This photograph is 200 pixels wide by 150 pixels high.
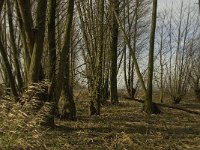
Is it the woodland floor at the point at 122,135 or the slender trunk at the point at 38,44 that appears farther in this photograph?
the slender trunk at the point at 38,44

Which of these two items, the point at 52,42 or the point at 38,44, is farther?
the point at 52,42

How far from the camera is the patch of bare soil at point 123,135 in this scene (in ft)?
30.6

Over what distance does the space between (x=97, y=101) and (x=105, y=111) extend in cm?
180

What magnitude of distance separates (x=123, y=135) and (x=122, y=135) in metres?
0.02

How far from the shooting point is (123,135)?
1027 centimetres

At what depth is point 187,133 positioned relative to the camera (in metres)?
11.8

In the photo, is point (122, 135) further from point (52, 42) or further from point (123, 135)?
point (52, 42)

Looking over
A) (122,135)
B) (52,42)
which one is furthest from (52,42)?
(122,135)

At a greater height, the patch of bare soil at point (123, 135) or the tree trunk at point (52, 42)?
the tree trunk at point (52, 42)

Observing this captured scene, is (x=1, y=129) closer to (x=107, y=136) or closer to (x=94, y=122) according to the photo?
(x=107, y=136)

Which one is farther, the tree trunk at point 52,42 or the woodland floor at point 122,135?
the tree trunk at point 52,42

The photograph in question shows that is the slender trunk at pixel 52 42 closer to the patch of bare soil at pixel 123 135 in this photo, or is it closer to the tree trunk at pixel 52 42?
the tree trunk at pixel 52 42

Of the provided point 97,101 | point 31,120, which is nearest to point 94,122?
point 97,101

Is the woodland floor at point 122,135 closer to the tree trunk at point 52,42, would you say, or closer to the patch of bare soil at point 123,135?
the patch of bare soil at point 123,135
